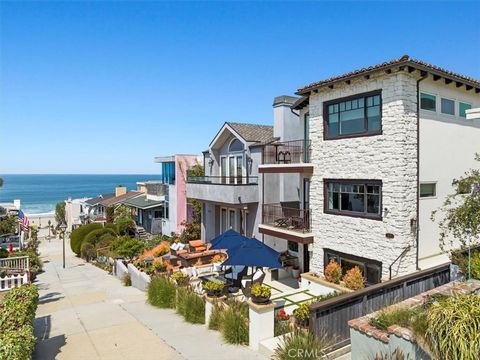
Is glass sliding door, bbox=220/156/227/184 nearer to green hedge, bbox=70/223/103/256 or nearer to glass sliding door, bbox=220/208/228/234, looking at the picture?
glass sliding door, bbox=220/208/228/234

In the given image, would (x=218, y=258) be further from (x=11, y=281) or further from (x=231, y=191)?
(x=11, y=281)

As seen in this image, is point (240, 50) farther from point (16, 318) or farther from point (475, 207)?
point (16, 318)

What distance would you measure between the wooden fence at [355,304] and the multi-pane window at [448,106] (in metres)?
7.07

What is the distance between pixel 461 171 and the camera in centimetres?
1445

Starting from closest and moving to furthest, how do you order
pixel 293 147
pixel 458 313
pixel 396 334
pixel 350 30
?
pixel 458 313 < pixel 396 334 < pixel 350 30 < pixel 293 147

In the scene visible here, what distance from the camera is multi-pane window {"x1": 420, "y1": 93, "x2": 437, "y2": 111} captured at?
1274cm

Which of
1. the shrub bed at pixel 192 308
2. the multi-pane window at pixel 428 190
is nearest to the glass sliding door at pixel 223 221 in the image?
the shrub bed at pixel 192 308

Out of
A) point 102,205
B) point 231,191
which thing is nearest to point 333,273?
point 231,191

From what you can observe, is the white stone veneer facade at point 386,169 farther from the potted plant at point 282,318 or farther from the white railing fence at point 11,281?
the white railing fence at point 11,281

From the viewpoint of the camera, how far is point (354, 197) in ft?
45.0

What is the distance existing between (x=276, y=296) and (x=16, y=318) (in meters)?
8.88

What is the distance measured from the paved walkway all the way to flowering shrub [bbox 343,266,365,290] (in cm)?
560

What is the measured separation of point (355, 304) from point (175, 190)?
2408 cm

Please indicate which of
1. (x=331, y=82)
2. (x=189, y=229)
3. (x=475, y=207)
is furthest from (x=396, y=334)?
(x=189, y=229)
